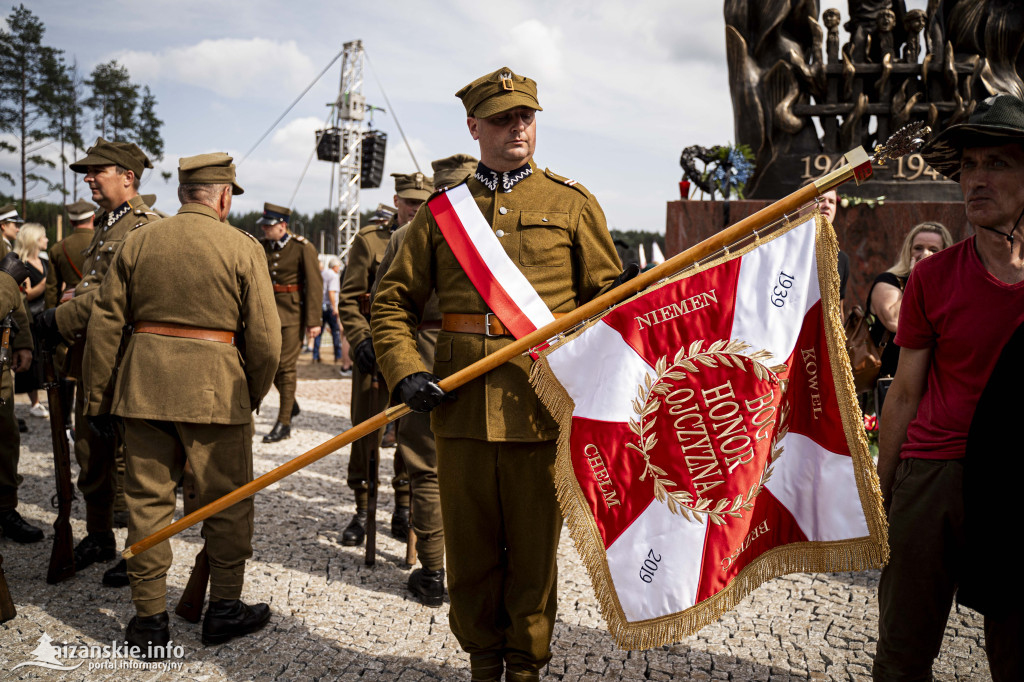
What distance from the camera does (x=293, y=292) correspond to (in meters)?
8.17

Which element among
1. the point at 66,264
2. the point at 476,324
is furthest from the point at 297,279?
the point at 476,324

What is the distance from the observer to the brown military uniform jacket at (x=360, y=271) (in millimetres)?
5094

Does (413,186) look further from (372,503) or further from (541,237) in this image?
(541,237)

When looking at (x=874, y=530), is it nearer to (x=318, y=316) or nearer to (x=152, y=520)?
(x=152, y=520)

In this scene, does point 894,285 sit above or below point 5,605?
above

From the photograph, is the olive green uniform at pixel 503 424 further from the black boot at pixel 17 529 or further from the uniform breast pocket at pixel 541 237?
the black boot at pixel 17 529

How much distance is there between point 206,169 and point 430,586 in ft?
8.21

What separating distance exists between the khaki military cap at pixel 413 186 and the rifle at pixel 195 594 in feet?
8.57

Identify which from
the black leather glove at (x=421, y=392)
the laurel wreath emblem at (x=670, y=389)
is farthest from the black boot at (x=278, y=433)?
the laurel wreath emblem at (x=670, y=389)

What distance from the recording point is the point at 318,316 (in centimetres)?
820

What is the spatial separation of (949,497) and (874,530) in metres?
0.24

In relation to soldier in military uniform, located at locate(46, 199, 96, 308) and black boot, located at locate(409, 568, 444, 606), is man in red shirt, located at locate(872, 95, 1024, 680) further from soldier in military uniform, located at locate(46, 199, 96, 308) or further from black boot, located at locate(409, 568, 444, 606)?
soldier in military uniform, located at locate(46, 199, 96, 308)

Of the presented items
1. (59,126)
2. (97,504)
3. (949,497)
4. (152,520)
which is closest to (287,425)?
(97,504)

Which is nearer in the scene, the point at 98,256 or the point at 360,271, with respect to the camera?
the point at 98,256
